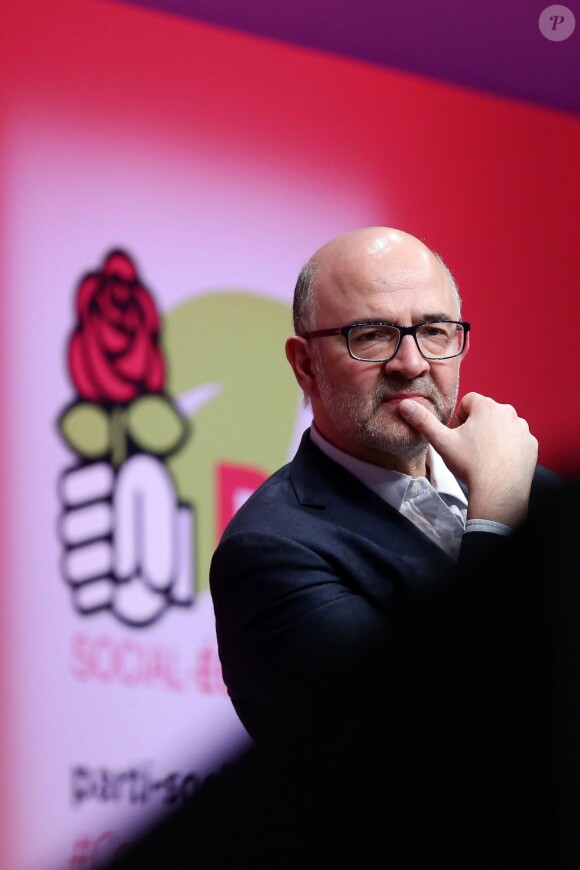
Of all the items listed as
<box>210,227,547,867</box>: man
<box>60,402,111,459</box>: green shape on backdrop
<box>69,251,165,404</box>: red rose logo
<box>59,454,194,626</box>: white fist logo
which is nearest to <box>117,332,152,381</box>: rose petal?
<box>69,251,165,404</box>: red rose logo

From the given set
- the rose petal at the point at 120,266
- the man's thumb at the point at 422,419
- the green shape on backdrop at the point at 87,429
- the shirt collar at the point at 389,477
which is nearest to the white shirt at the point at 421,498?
the shirt collar at the point at 389,477

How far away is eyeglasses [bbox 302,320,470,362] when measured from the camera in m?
1.83

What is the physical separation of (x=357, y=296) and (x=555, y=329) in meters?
2.57

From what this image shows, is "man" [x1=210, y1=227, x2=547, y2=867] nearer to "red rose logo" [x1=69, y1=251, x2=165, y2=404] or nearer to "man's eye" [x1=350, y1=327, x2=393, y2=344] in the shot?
"man's eye" [x1=350, y1=327, x2=393, y2=344]

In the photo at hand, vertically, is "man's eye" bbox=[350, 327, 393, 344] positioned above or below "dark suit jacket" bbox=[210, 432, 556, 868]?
above

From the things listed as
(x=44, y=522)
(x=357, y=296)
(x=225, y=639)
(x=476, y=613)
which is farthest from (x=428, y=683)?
(x=44, y=522)

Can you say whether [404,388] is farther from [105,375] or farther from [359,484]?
[105,375]

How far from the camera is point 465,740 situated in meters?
0.54

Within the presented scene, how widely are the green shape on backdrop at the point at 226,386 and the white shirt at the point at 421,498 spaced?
171 centimetres

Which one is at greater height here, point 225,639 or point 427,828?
point 427,828

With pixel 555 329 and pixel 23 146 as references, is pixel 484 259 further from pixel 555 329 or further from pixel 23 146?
pixel 23 146

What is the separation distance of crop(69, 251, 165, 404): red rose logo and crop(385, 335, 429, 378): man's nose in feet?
5.78

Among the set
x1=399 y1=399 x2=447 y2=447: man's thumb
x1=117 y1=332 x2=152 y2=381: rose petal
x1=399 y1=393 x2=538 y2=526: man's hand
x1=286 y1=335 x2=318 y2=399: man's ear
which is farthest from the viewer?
x1=117 y1=332 x2=152 y2=381: rose petal

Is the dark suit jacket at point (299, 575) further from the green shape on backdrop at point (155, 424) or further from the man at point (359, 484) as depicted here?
the green shape on backdrop at point (155, 424)
